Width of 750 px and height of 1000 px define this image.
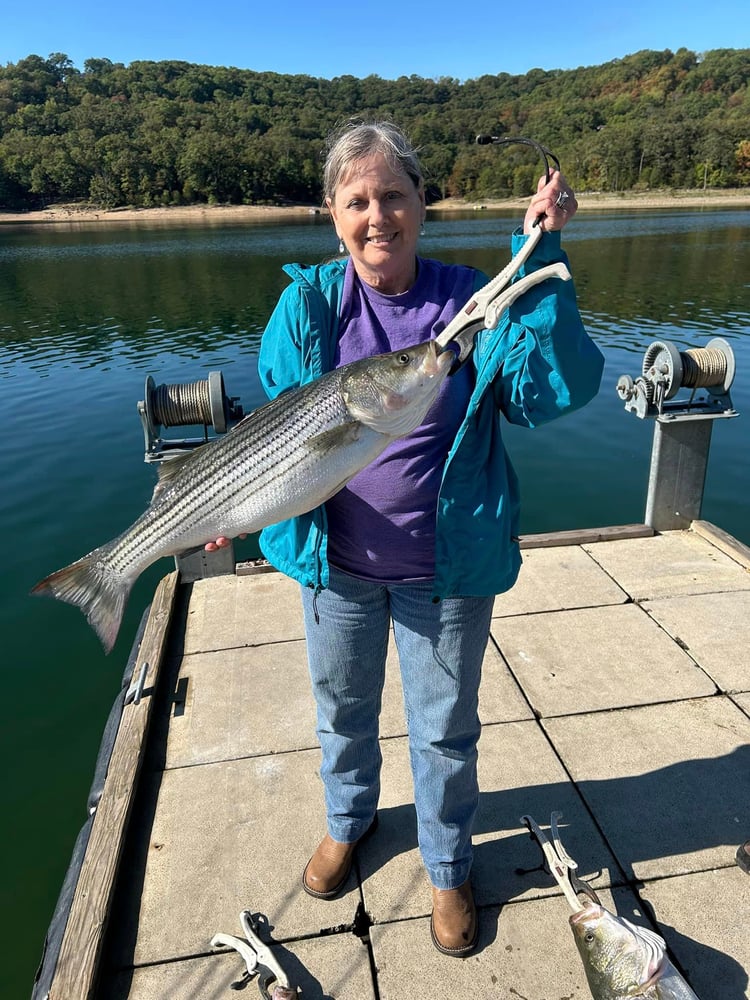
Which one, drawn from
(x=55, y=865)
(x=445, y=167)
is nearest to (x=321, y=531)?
(x=55, y=865)

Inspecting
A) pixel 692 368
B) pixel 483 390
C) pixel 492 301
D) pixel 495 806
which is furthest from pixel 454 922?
pixel 692 368

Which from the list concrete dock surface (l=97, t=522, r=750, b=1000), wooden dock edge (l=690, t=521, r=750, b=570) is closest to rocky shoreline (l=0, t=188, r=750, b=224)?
wooden dock edge (l=690, t=521, r=750, b=570)

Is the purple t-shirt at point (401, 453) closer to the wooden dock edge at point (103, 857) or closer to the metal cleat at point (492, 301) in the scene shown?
the metal cleat at point (492, 301)

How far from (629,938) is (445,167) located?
11084 cm

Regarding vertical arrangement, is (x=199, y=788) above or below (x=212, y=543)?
below

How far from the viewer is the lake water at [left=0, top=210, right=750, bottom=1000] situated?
206 inches

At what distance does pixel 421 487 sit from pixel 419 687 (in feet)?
2.68

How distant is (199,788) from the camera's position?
3.71 metres

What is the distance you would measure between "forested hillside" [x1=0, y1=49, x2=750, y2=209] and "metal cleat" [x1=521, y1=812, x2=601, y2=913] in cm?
8046

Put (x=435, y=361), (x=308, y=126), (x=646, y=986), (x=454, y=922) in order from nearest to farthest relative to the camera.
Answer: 1. (x=435, y=361)
2. (x=646, y=986)
3. (x=454, y=922)
4. (x=308, y=126)

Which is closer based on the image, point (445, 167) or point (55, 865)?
point (55, 865)

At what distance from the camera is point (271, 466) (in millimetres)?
2582

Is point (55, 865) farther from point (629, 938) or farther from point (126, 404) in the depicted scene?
point (126, 404)

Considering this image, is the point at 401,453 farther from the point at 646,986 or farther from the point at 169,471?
the point at 646,986
